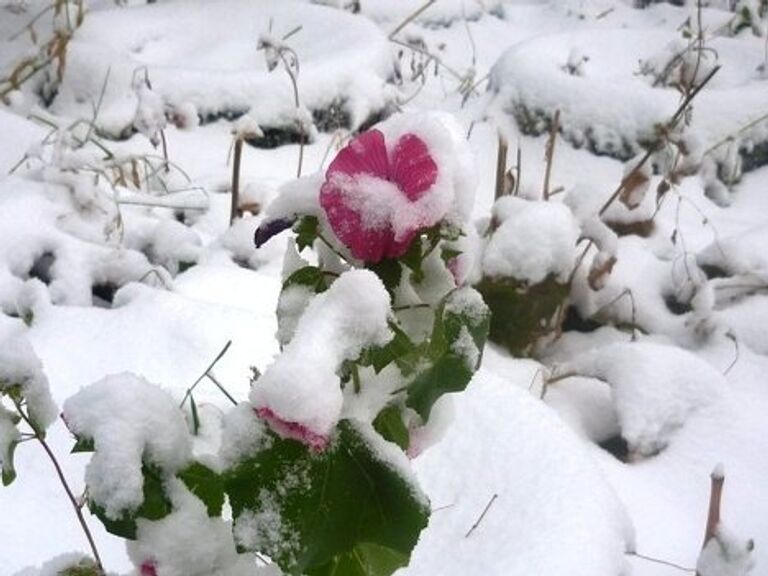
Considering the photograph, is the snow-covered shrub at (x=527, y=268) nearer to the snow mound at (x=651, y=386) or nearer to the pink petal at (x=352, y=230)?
the snow mound at (x=651, y=386)

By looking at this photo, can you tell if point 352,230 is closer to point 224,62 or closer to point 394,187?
point 394,187

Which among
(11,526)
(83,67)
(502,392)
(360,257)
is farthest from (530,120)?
(360,257)

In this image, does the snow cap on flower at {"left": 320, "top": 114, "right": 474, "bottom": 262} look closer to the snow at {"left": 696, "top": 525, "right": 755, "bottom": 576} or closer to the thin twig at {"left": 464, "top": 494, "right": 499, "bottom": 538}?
the thin twig at {"left": 464, "top": 494, "right": 499, "bottom": 538}

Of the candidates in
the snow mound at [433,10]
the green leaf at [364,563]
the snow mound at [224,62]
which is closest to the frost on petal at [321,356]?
the green leaf at [364,563]

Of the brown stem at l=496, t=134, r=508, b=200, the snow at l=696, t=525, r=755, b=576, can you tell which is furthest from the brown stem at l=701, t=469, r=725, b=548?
the brown stem at l=496, t=134, r=508, b=200

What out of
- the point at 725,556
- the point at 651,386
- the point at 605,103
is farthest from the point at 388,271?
the point at 605,103
